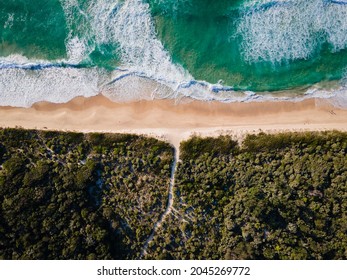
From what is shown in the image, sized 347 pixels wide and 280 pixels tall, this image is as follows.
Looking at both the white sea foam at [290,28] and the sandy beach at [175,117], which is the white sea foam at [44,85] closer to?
the sandy beach at [175,117]

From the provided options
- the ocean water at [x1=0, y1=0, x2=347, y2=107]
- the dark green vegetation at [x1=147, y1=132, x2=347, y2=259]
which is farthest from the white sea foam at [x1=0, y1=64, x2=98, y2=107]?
the dark green vegetation at [x1=147, y1=132, x2=347, y2=259]

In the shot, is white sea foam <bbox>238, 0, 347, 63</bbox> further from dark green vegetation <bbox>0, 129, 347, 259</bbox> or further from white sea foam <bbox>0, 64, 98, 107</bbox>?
white sea foam <bbox>0, 64, 98, 107</bbox>

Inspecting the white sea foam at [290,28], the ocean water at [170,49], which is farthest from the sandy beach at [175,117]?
the white sea foam at [290,28]

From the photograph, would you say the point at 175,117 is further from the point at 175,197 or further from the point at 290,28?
the point at 290,28

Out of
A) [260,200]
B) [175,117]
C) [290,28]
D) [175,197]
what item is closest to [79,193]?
[175,197]

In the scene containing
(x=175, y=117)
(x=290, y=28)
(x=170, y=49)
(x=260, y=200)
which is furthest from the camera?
(x=170, y=49)

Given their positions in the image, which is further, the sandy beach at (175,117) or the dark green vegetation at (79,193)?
the sandy beach at (175,117)

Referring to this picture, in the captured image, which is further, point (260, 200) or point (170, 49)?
point (170, 49)
